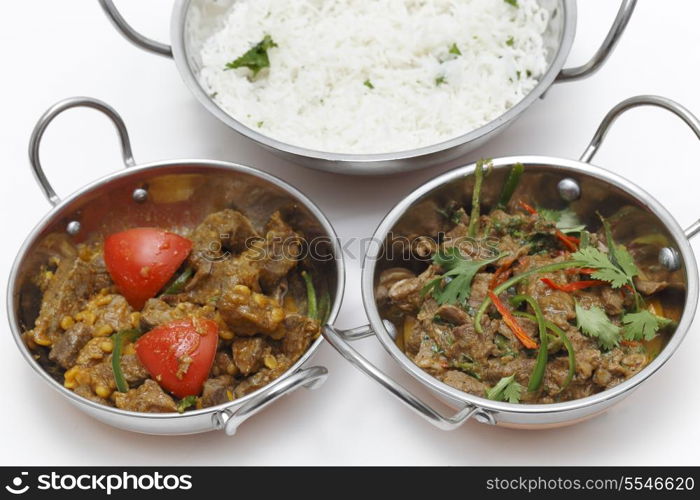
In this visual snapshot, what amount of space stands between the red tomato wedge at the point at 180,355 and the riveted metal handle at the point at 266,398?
16cm

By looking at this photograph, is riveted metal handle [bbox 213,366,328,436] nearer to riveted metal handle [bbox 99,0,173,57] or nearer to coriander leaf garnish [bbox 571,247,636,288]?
coriander leaf garnish [bbox 571,247,636,288]

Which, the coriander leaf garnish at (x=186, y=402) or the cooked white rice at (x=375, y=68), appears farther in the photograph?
the cooked white rice at (x=375, y=68)

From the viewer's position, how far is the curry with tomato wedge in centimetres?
213

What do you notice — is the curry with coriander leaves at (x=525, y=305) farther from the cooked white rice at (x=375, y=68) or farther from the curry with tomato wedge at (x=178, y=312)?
the cooked white rice at (x=375, y=68)

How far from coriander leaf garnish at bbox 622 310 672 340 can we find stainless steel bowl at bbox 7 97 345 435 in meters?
0.80

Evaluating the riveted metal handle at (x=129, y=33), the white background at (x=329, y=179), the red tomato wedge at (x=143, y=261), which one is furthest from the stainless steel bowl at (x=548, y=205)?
the riveted metal handle at (x=129, y=33)

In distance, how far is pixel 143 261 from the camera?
2357mm

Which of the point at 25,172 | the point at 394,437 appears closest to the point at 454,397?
the point at 394,437

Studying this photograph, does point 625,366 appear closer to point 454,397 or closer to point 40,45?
point 454,397

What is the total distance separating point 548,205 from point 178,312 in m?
1.18

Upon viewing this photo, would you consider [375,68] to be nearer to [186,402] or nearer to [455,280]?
[455,280]

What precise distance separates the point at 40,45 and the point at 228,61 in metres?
1.04

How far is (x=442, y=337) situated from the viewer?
2.17m

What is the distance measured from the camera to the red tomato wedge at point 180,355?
2.12 m
